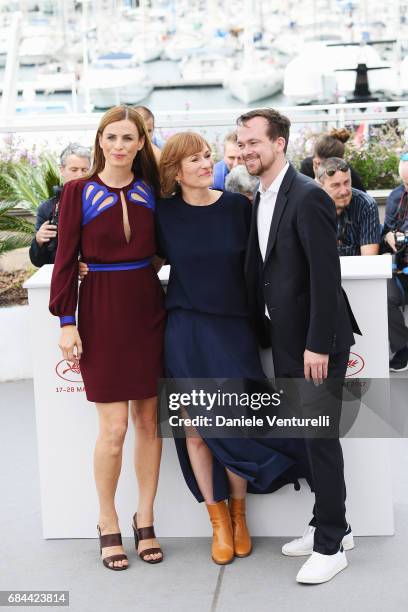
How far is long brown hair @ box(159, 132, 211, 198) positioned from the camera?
13.4 feet

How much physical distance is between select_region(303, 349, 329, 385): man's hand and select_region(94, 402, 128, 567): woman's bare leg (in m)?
0.79

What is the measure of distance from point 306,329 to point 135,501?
3.90 ft

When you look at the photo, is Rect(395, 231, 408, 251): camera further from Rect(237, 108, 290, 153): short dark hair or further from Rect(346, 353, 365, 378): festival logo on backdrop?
Rect(237, 108, 290, 153): short dark hair

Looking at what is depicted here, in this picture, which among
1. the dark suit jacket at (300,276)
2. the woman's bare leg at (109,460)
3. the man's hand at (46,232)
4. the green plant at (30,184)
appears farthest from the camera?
the green plant at (30,184)

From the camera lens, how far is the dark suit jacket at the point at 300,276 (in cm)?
379

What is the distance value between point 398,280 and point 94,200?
11.7 ft

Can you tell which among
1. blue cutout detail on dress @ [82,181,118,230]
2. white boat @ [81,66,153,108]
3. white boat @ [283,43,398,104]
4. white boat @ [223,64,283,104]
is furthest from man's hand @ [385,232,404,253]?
white boat @ [223,64,283,104]

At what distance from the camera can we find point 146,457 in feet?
14.3

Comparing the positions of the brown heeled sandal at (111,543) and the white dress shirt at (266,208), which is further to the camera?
the brown heeled sandal at (111,543)

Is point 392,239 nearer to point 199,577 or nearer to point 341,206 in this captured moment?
point 341,206

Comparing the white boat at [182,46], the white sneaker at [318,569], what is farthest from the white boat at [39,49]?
the white sneaker at [318,569]

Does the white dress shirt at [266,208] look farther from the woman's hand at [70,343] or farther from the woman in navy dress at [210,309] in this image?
the woman's hand at [70,343]

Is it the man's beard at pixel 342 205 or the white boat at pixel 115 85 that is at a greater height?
the man's beard at pixel 342 205

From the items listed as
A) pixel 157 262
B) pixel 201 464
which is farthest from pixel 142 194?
pixel 201 464
